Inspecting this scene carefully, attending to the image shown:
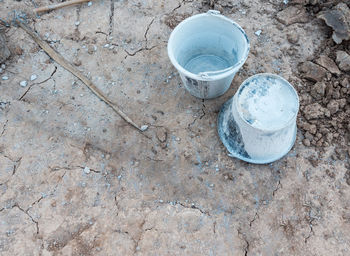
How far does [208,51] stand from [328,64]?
1118 mm

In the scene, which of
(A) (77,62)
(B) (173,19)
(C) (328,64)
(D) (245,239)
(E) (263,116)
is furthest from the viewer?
(B) (173,19)

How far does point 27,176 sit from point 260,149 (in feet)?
6.59

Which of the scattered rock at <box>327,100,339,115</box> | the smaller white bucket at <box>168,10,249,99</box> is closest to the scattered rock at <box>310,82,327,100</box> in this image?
the scattered rock at <box>327,100,339,115</box>

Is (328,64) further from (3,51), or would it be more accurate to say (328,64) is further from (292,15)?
(3,51)

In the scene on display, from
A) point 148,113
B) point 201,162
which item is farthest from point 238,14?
point 201,162

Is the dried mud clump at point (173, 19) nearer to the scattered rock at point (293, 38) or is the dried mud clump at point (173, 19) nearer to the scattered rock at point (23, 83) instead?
the scattered rock at point (293, 38)

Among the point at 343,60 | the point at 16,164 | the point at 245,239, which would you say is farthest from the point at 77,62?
the point at 343,60

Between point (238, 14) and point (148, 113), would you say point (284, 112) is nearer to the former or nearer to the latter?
point (148, 113)

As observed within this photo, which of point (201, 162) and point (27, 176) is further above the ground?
point (201, 162)

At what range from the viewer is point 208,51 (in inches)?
113

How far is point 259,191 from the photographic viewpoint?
246 cm

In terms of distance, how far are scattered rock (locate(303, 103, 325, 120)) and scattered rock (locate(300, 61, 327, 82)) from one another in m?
0.27

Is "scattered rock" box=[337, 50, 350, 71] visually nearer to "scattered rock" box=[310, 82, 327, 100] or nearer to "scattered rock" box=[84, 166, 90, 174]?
"scattered rock" box=[310, 82, 327, 100]

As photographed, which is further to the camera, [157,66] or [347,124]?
[157,66]
